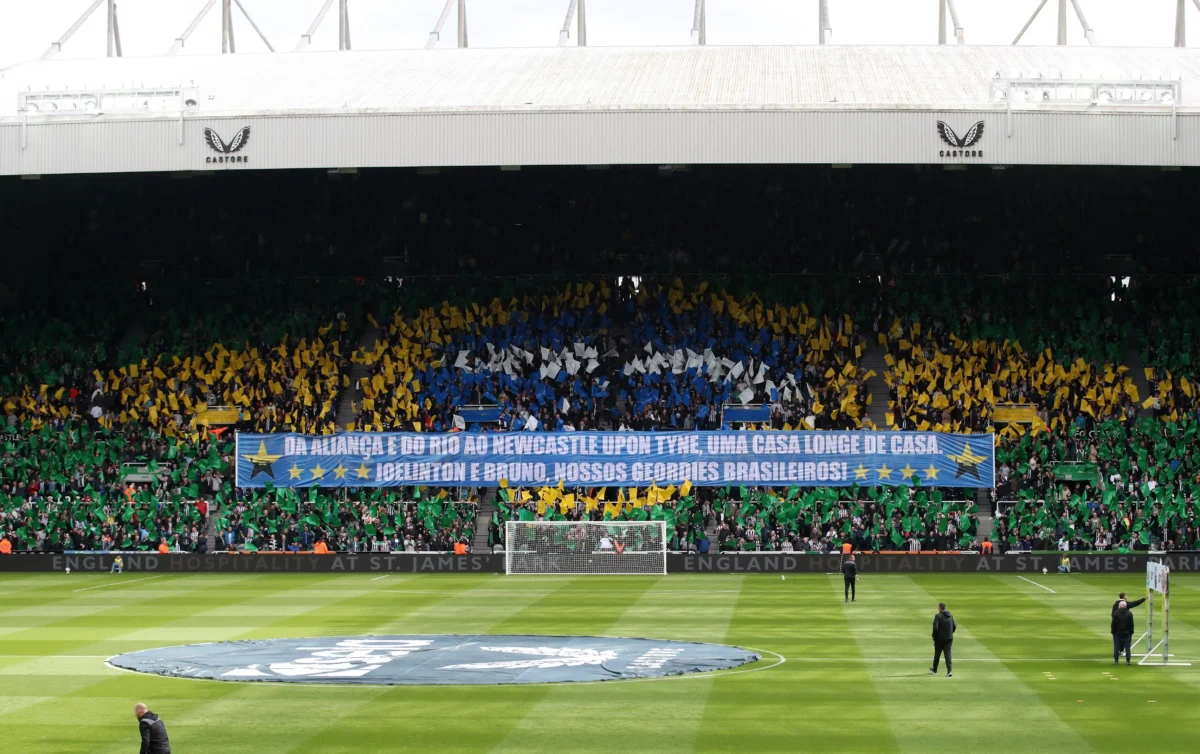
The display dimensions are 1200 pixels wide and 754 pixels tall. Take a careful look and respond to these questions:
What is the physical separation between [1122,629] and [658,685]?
8.16 metres

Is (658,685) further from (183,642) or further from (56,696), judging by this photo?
(183,642)

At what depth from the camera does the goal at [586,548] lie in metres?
50.2

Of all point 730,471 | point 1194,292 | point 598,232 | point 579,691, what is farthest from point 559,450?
point 579,691

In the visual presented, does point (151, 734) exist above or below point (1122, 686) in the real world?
above

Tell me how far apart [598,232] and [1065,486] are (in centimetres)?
2007

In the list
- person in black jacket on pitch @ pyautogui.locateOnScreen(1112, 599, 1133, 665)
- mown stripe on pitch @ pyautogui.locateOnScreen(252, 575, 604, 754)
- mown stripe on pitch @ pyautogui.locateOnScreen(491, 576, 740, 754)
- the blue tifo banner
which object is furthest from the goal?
mown stripe on pitch @ pyautogui.locateOnScreen(252, 575, 604, 754)

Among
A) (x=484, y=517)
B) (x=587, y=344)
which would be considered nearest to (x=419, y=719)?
(x=484, y=517)

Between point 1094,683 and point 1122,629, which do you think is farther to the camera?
point 1122,629

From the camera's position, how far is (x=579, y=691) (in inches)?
973

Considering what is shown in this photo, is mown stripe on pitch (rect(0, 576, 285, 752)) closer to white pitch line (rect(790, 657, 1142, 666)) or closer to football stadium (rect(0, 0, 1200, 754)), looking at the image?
football stadium (rect(0, 0, 1200, 754))

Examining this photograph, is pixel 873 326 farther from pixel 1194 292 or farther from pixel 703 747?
pixel 703 747

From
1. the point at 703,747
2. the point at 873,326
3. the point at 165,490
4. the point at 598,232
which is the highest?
the point at 598,232

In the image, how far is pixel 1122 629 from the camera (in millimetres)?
27125

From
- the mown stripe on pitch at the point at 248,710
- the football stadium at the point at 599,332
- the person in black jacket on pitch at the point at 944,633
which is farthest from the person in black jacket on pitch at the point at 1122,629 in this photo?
the mown stripe on pitch at the point at 248,710
